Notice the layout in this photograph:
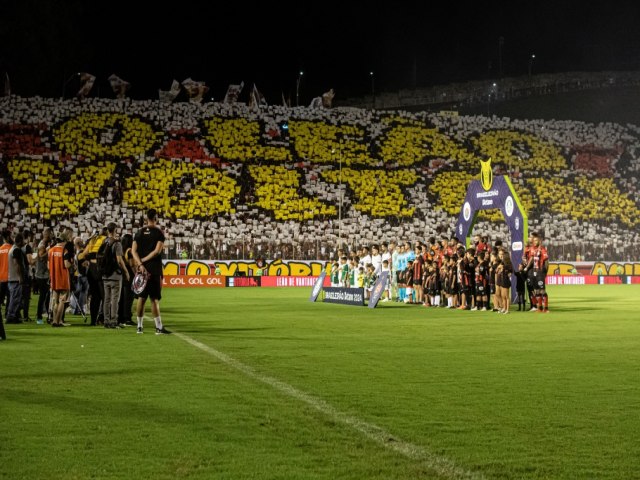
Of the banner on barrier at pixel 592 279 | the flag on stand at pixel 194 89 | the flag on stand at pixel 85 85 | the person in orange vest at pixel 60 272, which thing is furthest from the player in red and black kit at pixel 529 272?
the flag on stand at pixel 85 85

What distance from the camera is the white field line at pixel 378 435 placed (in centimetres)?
610

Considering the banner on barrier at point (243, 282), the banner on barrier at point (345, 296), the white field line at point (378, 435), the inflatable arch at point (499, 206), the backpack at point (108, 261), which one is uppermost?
the inflatable arch at point (499, 206)

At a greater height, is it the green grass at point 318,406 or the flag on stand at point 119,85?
the flag on stand at point 119,85

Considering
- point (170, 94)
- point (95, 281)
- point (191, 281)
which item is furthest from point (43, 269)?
point (170, 94)

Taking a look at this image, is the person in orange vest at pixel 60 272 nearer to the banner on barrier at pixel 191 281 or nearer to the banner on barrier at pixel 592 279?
the banner on barrier at pixel 191 281

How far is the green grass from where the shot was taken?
6.34 metres

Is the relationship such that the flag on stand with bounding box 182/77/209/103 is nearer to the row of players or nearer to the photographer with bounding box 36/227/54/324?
the row of players

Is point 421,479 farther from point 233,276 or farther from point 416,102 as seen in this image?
point 416,102

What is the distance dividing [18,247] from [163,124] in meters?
43.2

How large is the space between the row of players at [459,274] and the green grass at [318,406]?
7.93 metres

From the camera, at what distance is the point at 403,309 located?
26469 millimetres

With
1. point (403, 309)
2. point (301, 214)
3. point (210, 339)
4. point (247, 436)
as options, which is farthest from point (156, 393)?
point (301, 214)

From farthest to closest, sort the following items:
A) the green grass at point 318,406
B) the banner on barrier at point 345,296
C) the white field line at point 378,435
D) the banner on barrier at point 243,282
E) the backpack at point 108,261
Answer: the banner on barrier at point 243,282 < the banner on barrier at point 345,296 < the backpack at point 108,261 < the green grass at point 318,406 < the white field line at point 378,435

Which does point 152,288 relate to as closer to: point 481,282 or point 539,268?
point 481,282
